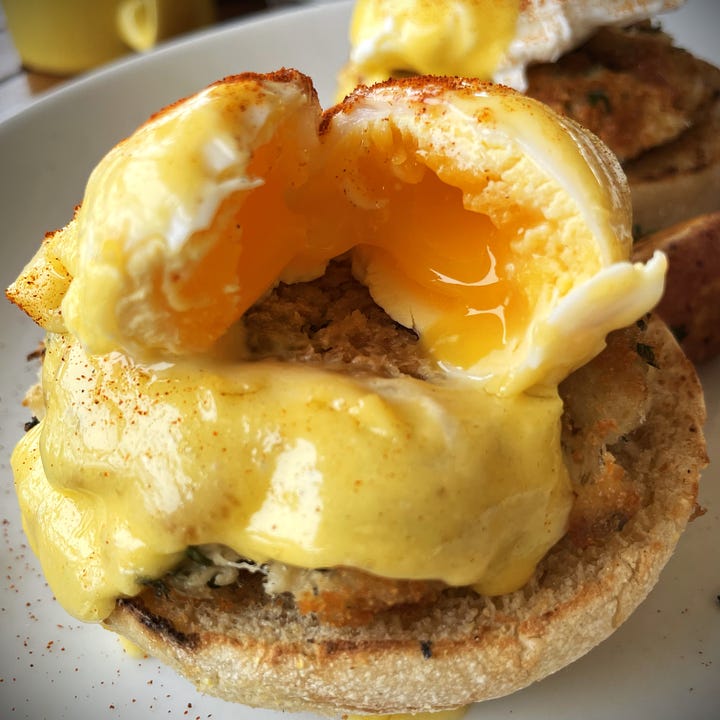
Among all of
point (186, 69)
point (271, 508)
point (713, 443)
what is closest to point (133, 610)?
point (271, 508)

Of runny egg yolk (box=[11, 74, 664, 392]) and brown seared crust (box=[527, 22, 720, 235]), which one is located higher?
runny egg yolk (box=[11, 74, 664, 392])

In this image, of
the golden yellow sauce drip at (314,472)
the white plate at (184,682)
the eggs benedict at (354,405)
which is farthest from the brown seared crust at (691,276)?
the golden yellow sauce drip at (314,472)

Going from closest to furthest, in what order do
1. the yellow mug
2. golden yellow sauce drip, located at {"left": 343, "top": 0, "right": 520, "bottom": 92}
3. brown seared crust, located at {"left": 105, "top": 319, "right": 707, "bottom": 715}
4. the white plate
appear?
1. brown seared crust, located at {"left": 105, "top": 319, "right": 707, "bottom": 715}
2. the white plate
3. golden yellow sauce drip, located at {"left": 343, "top": 0, "right": 520, "bottom": 92}
4. the yellow mug

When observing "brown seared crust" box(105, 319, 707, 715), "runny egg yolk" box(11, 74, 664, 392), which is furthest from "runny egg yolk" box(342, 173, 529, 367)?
"brown seared crust" box(105, 319, 707, 715)

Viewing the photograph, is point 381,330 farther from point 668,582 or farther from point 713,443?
point 713,443

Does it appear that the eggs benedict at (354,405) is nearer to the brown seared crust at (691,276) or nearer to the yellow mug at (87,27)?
the brown seared crust at (691,276)

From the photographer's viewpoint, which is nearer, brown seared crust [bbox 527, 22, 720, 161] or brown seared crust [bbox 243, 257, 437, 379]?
brown seared crust [bbox 243, 257, 437, 379]

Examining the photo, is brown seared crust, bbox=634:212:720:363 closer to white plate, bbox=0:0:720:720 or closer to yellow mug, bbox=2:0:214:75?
white plate, bbox=0:0:720:720
